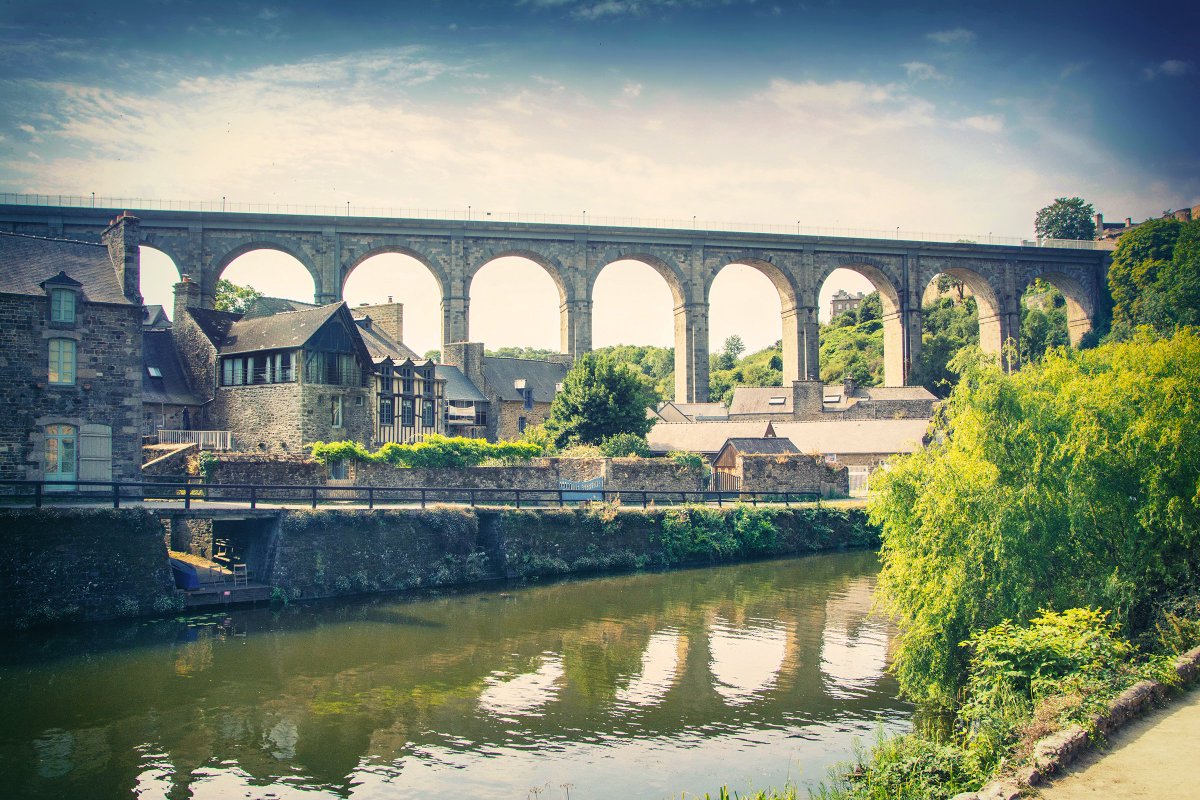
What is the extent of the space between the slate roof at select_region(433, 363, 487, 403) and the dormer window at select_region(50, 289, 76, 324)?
17376 mm

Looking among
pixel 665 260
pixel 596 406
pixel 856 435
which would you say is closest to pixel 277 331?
pixel 596 406

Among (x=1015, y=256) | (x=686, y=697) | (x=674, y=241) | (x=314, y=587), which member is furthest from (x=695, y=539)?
(x=1015, y=256)

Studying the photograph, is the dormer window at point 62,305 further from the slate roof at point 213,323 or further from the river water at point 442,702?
the slate roof at point 213,323

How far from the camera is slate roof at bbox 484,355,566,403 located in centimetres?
3941

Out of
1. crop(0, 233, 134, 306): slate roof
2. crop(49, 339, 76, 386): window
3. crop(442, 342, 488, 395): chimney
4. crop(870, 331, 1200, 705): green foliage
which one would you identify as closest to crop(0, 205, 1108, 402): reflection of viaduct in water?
crop(442, 342, 488, 395): chimney

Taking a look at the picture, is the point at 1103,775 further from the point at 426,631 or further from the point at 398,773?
the point at 426,631

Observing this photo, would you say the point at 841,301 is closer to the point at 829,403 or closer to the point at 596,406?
the point at 829,403

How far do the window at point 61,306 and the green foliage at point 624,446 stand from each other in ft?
57.5

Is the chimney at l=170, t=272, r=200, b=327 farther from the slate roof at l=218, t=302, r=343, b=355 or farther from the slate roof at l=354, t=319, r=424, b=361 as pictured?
the slate roof at l=354, t=319, r=424, b=361

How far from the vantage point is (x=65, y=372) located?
1894 cm

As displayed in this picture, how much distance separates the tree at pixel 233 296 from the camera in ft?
164

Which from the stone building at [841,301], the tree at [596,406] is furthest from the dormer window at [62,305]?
the stone building at [841,301]

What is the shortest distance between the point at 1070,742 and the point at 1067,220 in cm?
8723

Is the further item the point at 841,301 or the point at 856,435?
the point at 841,301
